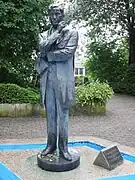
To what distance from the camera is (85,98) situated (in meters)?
11.4

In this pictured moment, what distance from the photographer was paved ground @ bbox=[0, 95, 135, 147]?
837cm

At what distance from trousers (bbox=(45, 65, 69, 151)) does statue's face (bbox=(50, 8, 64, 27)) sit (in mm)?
680

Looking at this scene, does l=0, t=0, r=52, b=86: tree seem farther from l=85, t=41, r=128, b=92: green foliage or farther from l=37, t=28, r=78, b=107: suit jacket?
l=85, t=41, r=128, b=92: green foliage

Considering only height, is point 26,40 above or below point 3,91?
above

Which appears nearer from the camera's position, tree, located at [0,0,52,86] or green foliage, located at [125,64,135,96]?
tree, located at [0,0,52,86]

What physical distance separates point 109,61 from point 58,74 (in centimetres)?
1621

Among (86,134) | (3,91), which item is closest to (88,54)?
(3,91)

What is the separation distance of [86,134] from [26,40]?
5.05m

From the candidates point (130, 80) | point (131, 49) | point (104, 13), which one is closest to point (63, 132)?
point (104, 13)

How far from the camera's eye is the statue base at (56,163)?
513 centimetres

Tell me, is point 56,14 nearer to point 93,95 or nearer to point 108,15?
point 93,95

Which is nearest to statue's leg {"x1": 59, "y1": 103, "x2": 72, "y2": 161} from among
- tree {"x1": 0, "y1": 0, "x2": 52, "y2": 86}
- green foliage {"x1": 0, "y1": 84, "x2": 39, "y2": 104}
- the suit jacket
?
the suit jacket

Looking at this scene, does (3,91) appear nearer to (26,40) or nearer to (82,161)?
(26,40)

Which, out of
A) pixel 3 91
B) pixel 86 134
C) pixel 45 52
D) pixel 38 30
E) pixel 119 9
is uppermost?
pixel 119 9
